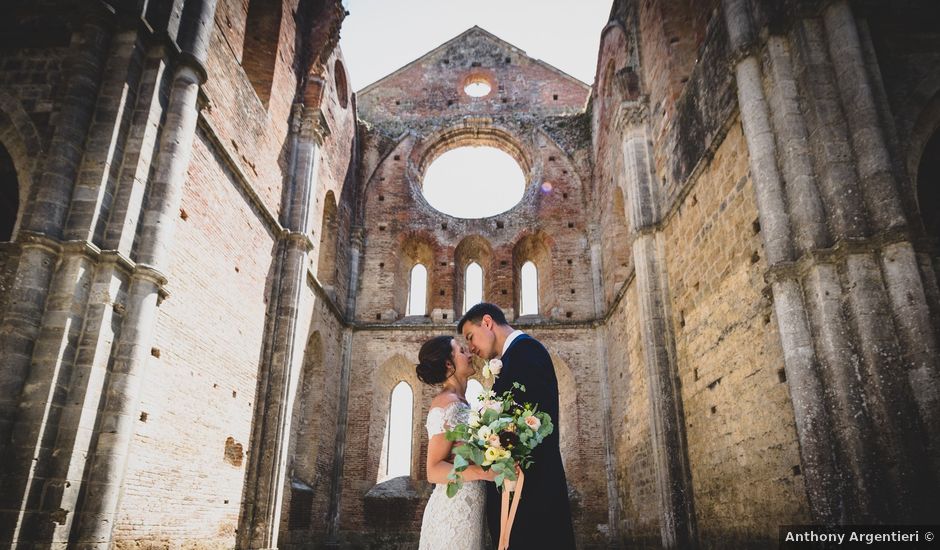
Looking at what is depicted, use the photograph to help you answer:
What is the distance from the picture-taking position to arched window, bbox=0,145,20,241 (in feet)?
30.2

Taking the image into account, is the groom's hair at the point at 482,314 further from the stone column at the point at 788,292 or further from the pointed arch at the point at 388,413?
the pointed arch at the point at 388,413

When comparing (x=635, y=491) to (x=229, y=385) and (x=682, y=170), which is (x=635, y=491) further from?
(x=229, y=385)

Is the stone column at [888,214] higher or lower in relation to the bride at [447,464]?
higher

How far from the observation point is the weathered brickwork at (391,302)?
5.83 m

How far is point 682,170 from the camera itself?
10.4 metres

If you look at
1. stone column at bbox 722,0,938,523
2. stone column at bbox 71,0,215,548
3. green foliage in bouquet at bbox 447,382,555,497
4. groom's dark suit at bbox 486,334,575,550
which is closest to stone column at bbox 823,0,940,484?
stone column at bbox 722,0,938,523

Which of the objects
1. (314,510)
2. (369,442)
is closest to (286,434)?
(314,510)

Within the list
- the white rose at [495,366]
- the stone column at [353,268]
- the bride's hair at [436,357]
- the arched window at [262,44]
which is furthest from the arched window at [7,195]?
the white rose at [495,366]

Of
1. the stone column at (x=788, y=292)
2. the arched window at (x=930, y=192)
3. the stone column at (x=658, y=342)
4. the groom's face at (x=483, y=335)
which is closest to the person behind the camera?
the groom's face at (x=483, y=335)

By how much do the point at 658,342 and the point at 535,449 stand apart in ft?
25.4

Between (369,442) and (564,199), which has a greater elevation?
(564,199)

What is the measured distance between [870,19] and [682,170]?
3765 mm

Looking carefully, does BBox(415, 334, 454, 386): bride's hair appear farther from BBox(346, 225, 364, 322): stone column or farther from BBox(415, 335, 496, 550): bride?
BBox(346, 225, 364, 322): stone column

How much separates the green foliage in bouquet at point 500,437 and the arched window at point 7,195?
917 cm
